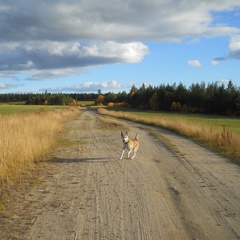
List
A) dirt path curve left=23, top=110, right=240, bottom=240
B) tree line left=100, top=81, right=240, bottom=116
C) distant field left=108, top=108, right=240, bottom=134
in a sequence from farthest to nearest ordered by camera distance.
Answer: tree line left=100, top=81, right=240, bottom=116
distant field left=108, top=108, right=240, bottom=134
dirt path curve left=23, top=110, right=240, bottom=240

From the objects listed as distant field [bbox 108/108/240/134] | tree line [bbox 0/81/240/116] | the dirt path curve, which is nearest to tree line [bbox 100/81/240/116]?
tree line [bbox 0/81/240/116]

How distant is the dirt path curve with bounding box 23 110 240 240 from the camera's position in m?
5.39

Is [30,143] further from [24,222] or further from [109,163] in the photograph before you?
[24,222]

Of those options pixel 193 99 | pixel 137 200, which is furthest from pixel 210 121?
pixel 137 200

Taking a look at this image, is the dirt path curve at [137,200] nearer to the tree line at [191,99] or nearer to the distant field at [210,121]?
the distant field at [210,121]

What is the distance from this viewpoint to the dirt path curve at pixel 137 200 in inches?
212

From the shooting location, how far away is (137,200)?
709cm

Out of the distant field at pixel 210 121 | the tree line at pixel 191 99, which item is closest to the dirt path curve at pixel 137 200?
the distant field at pixel 210 121

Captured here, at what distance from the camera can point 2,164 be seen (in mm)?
9453

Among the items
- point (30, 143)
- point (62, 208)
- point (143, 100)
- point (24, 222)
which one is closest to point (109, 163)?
point (30, 143)

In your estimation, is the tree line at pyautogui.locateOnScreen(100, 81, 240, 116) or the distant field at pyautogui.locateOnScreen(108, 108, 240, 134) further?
the tree line at pyautogui.locateOnScreen(100, 81, 240, 116)

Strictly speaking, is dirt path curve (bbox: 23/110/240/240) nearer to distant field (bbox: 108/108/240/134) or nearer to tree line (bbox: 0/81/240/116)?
distant field (bbox: 108/108/240/134)

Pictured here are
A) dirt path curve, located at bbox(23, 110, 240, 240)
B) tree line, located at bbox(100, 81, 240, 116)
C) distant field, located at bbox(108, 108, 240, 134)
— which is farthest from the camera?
tree line, located at bbox(100, 81, 240, 116)

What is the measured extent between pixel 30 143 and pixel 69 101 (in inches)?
6154
